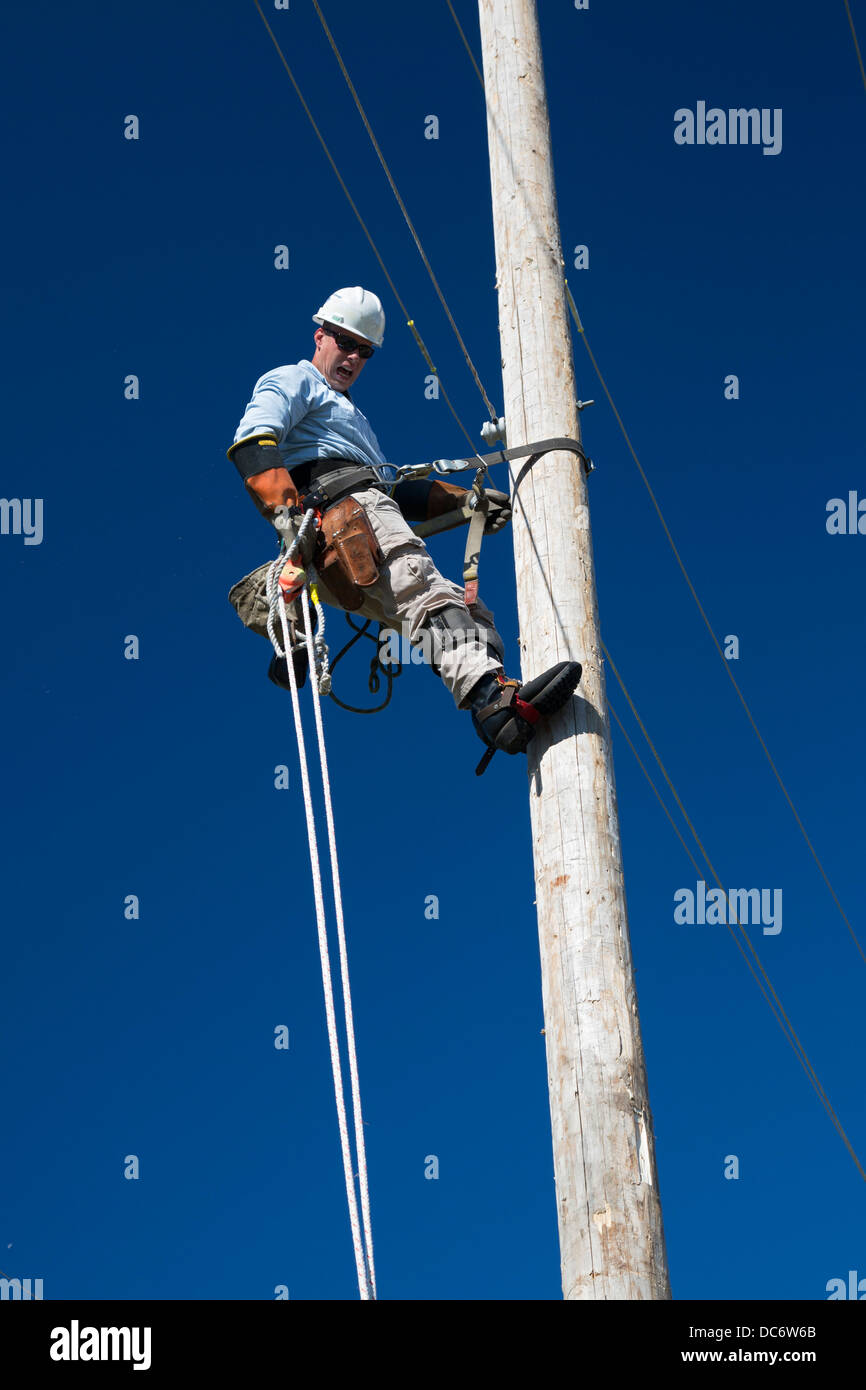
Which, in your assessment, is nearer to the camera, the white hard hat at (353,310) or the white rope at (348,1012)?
the white rope at (348,1012)

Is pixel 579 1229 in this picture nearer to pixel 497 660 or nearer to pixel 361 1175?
pixel 361 1175

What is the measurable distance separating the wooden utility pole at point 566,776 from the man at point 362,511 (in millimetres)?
207

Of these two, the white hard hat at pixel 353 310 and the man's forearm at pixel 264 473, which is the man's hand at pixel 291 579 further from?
the white hard hat at pixel 353 310

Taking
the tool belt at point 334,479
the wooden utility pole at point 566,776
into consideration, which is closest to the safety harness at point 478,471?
the wooden utility pole at point 566,776

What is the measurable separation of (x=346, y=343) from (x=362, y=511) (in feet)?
3.15

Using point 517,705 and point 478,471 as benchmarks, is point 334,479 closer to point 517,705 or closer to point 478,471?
point 478,471

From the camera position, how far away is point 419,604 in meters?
5.21

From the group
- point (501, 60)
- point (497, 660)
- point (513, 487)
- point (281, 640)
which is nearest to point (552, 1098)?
point (497, 660)

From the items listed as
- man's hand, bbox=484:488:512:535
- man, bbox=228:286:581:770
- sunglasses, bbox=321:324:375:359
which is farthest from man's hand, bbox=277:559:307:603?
sunglasses, bbox=321:324:375:359

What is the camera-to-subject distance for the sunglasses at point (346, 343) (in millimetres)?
6094

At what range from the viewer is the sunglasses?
A: 6.09 metres

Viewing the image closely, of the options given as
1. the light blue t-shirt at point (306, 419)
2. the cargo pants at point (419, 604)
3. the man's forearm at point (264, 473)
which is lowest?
the cargo pants at point (419, 604)

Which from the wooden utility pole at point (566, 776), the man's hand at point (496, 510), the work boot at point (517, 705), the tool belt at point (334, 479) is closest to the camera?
the wooden utility pole at point (566, 776)
